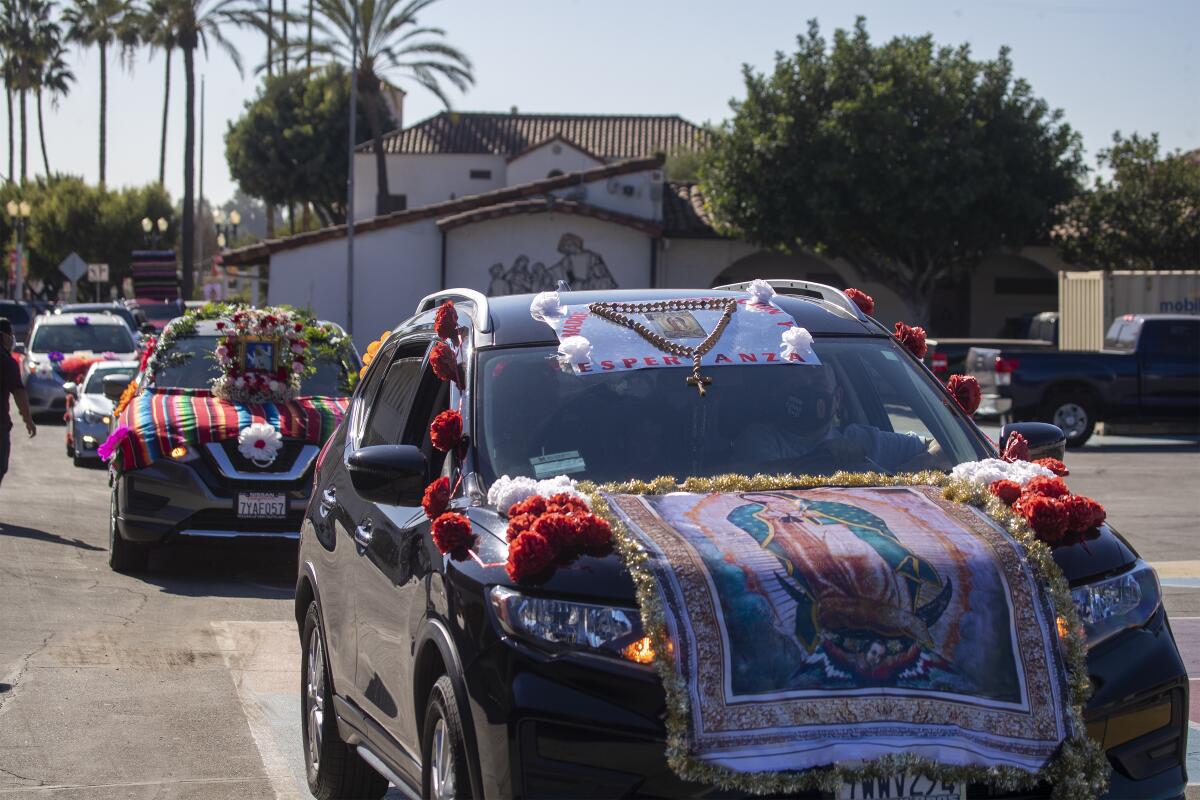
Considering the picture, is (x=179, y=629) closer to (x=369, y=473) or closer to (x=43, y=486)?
(x=369, y=473)

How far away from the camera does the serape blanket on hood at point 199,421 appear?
11.7m

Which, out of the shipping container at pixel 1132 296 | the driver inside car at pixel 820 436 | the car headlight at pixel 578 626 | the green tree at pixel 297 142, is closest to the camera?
the car headlight at pixel 578 626

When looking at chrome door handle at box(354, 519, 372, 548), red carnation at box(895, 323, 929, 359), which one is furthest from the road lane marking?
red carnation at box(895, 323, 929, 359)

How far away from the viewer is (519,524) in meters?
4.19

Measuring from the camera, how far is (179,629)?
9836 mm

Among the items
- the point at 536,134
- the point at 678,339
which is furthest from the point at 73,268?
the point at 678,339

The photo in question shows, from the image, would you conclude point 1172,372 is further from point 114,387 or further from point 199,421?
point 199,421

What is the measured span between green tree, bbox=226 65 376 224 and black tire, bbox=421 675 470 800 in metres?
68.7

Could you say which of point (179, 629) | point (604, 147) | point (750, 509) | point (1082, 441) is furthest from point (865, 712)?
point (604, 147)

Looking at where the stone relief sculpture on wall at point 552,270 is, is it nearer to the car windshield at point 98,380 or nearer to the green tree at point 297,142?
the car windshield at point 98,380

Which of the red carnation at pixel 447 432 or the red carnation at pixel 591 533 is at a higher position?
the red carnation at pixel 447 432

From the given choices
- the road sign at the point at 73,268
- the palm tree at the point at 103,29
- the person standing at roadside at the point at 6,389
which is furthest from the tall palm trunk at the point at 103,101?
the person standing at roadside at the point at 6,389

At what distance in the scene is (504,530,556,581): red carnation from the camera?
13.3ft

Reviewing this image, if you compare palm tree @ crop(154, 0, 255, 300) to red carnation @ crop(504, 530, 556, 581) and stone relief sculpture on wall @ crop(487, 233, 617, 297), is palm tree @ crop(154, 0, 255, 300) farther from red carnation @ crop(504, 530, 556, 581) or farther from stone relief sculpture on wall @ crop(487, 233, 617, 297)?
red carnation @ crop(504, 530, 556, 581)
